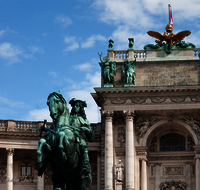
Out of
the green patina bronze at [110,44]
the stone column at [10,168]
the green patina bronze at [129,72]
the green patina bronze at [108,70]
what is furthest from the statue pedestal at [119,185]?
the green patina bronze at [110,44]

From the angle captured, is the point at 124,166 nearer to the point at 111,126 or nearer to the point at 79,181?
the point at 111,126

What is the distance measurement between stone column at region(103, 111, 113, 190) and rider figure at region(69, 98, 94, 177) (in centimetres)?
2480

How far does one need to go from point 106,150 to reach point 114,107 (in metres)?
3.62

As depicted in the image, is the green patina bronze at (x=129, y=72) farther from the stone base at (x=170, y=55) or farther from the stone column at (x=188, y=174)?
the stone column at (x=188, y=174)

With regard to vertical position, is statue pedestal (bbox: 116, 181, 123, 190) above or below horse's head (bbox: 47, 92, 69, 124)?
below

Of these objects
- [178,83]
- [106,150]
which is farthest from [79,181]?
[178,83]

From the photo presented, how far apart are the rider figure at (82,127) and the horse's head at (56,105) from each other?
32.0 inches

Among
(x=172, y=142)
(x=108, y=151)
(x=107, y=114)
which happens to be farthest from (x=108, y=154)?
(x=172, y=142)

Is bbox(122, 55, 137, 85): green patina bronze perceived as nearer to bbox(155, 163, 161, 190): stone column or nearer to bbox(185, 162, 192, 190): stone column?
bbox(155, 163, 161, 190): stone column

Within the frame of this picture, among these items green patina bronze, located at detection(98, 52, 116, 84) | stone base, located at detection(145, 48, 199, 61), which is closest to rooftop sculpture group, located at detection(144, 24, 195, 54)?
stone base, located at detection(145, 48, 199, 61)

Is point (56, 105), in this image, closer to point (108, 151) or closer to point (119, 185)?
point (108, 151)

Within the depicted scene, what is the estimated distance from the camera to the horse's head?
1911 cm

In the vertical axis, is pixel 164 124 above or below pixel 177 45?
A: below

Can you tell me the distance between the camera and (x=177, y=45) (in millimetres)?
49031
